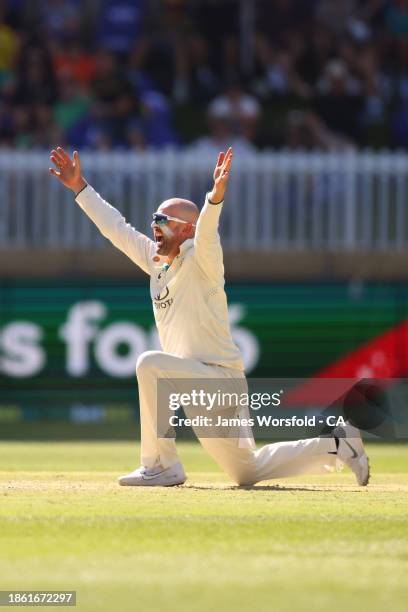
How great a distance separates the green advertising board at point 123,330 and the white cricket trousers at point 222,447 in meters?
8.03

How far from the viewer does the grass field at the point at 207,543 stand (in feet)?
21.4

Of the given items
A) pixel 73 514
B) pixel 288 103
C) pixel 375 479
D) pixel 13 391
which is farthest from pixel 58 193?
pixel 73 514

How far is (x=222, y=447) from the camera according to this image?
31.2 feet

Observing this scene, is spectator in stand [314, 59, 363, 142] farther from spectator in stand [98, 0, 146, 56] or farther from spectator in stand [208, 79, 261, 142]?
spectator in stand [98, 0, 146, 56]

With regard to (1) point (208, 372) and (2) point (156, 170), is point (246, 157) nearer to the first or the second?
(2) point (156, 170)

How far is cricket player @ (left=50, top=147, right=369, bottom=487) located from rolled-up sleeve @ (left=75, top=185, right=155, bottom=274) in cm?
1

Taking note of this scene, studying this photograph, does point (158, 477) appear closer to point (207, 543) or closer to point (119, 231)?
point (119, 231)

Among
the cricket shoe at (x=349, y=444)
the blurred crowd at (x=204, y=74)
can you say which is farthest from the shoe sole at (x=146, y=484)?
the blurred crowd at (x=204, y=74)

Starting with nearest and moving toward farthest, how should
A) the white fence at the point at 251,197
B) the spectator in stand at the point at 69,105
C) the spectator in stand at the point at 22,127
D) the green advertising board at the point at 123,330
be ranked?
the green advertising board at the point at 123,330, the white fence at the point at 251,197, the spectator in stand at the point at 22,127, the spectator in stand at the point at 69,105

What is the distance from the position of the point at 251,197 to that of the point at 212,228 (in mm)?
9027

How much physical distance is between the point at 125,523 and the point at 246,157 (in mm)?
10317

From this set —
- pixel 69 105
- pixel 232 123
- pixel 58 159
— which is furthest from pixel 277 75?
pixel 58 159

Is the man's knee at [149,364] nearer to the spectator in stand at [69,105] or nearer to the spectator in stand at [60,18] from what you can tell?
the spectator in stand at [69,105]

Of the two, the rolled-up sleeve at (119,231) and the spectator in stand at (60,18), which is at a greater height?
the spectator in stand at (60,18)
